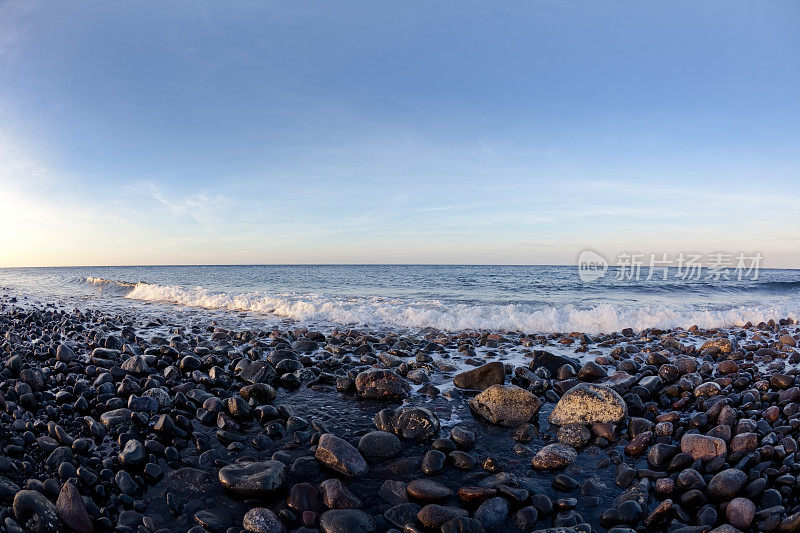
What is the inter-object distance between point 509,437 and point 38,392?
6.60 metres

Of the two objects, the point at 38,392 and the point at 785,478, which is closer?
the point at 785,478

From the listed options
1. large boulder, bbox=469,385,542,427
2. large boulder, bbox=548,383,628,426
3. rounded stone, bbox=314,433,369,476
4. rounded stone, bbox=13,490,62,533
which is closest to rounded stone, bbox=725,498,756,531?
large boulder, bbox=548,383,628,426

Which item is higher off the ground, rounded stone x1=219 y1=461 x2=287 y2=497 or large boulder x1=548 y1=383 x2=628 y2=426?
large boulder x1=548 y1=383 x2=628 y2=426

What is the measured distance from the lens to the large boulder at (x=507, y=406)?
221 inches

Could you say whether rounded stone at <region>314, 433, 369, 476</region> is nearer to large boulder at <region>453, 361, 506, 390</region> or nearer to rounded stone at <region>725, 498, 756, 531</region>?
large boulder at <region>453, 361, 506, 390</region>

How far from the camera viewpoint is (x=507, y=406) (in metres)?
5.69

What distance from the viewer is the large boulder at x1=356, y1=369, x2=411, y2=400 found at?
6.47 m

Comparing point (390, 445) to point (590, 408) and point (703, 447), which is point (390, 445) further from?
point (703, 447)

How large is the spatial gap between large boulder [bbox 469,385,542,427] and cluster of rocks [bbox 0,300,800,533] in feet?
0.06

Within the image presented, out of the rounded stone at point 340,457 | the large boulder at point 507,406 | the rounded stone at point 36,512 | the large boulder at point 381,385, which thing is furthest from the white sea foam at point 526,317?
the rounded stone at point 36,512

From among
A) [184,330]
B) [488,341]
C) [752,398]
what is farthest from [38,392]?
[752,398]

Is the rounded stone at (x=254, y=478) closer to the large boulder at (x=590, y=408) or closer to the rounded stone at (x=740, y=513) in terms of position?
the large boulder at (x=590, y=408)

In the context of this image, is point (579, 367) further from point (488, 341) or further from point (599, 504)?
point (599, 504)

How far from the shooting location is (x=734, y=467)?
163 inches
